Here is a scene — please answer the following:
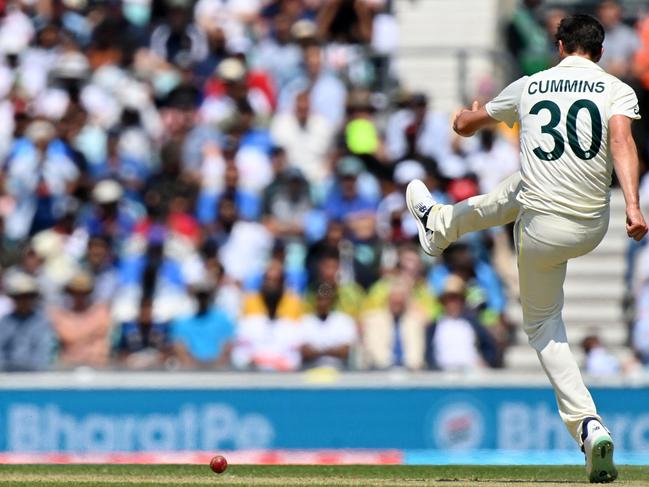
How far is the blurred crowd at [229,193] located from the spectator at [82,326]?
2 cm

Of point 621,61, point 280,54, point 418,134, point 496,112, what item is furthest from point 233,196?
point 496,112

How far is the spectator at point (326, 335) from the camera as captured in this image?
1363cm

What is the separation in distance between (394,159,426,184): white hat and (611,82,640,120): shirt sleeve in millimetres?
7130

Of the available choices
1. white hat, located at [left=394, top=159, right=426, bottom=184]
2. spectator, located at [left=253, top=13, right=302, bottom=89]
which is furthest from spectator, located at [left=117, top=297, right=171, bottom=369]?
spectator, located at [left=253, top=13, right=302, bottom=89]

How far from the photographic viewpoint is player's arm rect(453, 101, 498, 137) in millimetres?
8672

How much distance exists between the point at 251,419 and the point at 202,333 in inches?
45.1

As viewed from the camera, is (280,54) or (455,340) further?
(280,54)

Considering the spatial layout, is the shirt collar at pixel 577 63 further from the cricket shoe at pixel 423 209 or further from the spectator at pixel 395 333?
the spectator at pixel 395 333

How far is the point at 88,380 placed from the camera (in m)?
13.2

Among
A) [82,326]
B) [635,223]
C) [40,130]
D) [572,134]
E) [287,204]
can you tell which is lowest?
[82,326]

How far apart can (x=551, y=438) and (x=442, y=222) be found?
4.05 metres

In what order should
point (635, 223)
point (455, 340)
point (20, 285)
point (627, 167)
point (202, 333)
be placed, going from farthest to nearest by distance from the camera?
point (20, 285)
point (202, 333)
point (455, 340)
point (627, 167)
point (635, 223)

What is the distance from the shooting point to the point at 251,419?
43.0ft

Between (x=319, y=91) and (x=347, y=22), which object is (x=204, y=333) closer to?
(x=319, y=91)
